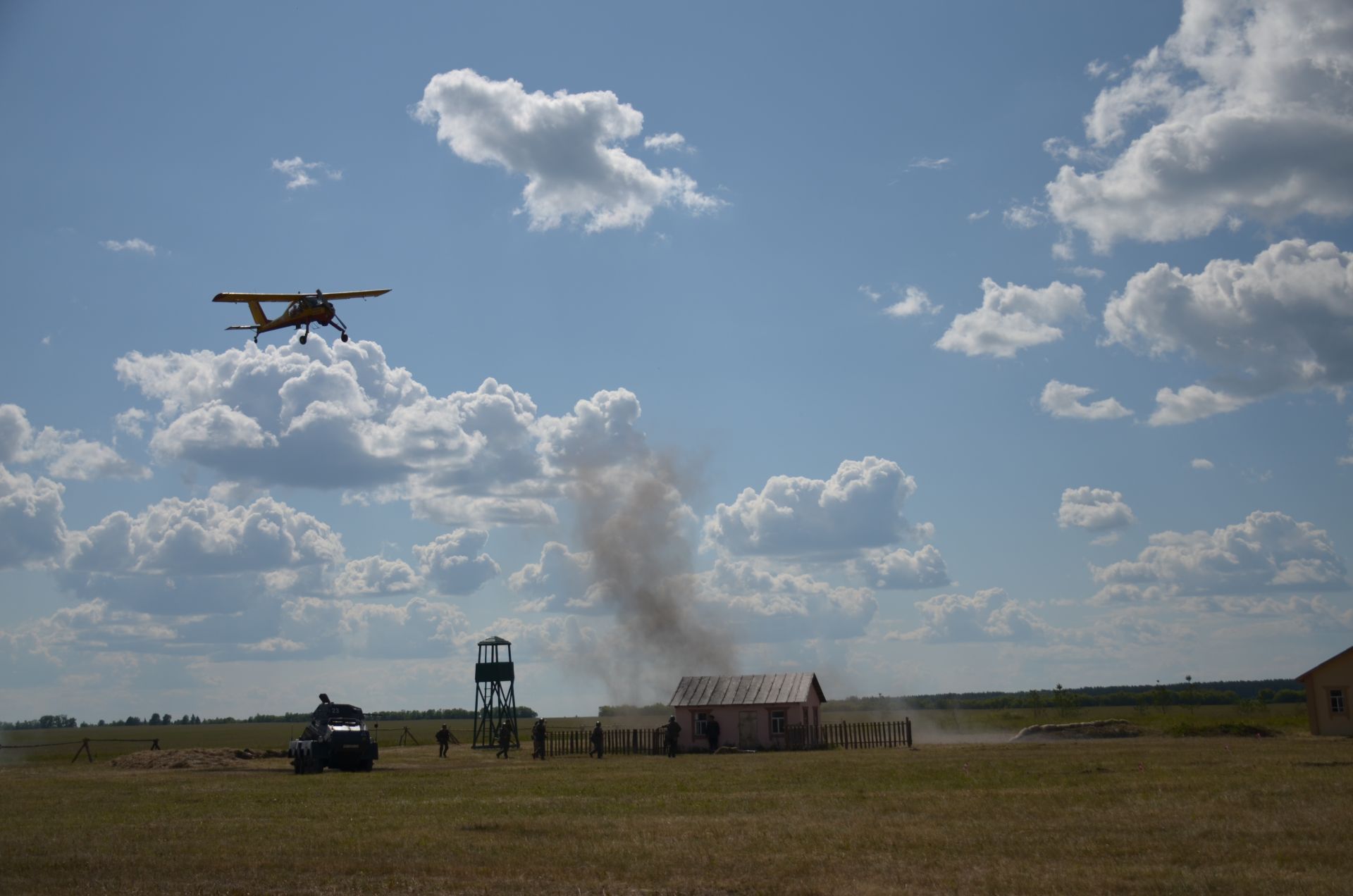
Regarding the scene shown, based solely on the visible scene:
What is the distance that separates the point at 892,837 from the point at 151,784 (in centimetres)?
2516

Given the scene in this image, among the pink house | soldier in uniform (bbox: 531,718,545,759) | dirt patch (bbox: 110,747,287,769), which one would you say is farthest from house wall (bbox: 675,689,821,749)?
dirt patch (bbox: 110,747,287,769)

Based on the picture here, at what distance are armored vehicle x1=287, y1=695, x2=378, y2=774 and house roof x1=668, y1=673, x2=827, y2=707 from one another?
19.4m

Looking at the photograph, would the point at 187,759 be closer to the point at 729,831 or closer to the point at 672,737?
the point at 672,737

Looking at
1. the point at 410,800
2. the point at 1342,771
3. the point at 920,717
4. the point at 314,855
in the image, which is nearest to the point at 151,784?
the point at 410,800

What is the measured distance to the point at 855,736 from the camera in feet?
171

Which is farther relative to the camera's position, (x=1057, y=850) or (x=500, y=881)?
(x=1057, y=850)

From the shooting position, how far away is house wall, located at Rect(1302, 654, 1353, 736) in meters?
50.4

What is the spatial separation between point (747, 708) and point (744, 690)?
1.17m

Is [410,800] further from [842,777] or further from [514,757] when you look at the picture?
[514,757]

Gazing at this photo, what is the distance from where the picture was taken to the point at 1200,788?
23031 millimetres

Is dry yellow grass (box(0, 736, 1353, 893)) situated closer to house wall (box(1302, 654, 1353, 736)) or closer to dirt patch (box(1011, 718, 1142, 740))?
dirt patch (box(1011, 718, 1142, 740))

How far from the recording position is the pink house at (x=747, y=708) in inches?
2128

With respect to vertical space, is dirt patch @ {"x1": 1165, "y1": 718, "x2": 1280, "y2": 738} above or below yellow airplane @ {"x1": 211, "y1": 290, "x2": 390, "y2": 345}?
below

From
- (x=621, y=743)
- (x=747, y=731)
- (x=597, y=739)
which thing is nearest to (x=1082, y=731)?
(x=747, y=731)
